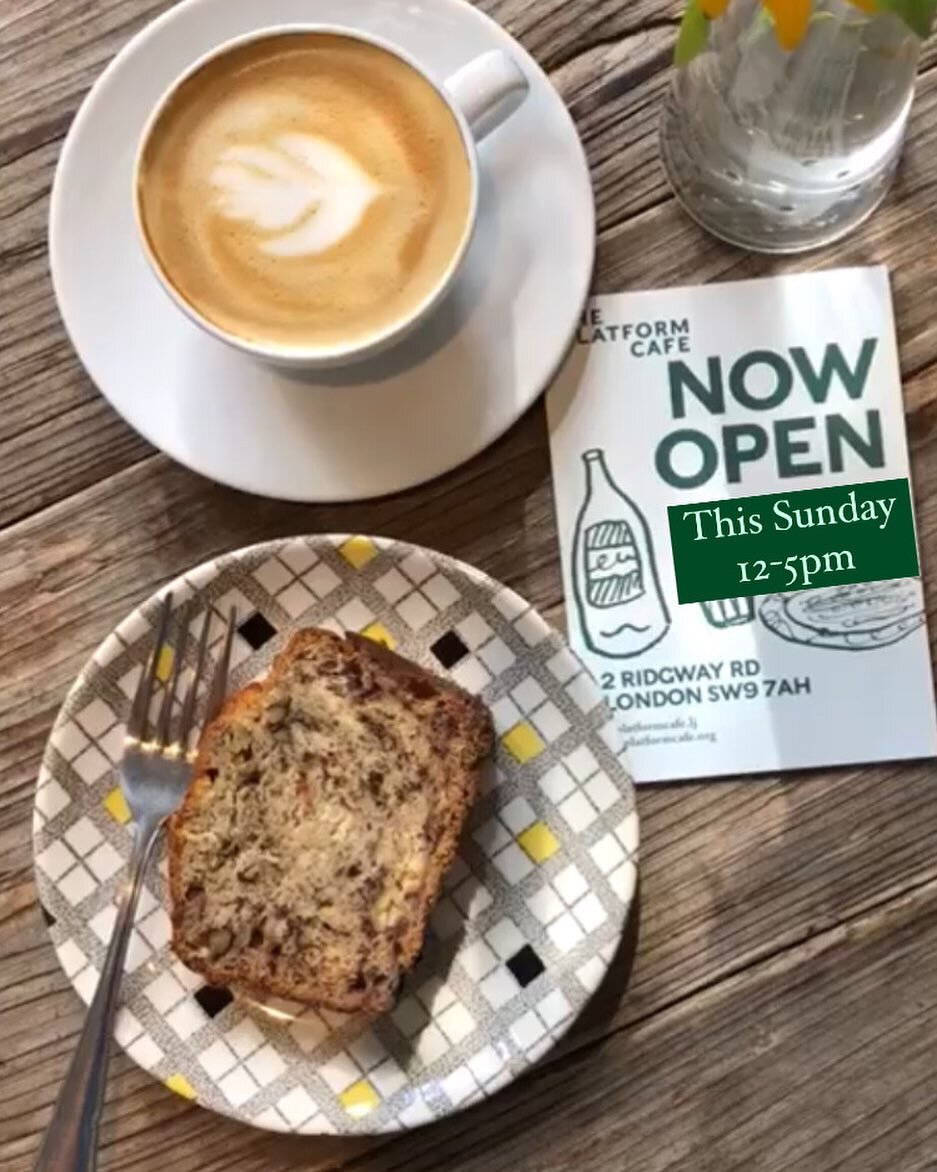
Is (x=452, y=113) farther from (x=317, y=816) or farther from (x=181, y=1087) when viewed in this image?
(x=181, y=1087)

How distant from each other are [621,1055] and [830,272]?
21.1 inches

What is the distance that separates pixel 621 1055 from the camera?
93 centimetres

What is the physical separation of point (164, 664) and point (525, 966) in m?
0.29

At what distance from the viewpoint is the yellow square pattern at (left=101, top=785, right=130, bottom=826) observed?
883mm

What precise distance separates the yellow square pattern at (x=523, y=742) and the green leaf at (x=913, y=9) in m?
0.45

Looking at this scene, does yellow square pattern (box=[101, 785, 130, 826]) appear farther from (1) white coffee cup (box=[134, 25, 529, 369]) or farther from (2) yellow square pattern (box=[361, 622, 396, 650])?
(1) white coffee cup (box=[134, 25, 529, 369])

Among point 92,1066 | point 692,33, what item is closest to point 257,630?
point 92,1066

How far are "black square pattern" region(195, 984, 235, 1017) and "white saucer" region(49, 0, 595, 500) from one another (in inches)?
12.2

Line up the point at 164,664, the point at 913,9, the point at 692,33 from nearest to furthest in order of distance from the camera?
the point at 913,9 → the point at 692,33 → the point at 164,664

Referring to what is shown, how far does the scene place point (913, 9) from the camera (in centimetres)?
64

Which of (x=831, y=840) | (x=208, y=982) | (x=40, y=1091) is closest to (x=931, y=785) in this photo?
(x=831, y=840)

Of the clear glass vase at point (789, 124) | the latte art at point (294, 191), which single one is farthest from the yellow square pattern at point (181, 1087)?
the clear glass vase at point (789, 124)

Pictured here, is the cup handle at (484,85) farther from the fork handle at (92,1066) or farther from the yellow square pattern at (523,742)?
the fork handle at (92,1066)

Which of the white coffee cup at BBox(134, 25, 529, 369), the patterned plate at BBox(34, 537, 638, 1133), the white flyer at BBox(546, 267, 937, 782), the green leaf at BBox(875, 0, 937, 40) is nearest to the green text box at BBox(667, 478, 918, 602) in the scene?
the white flyer at BBox(546, 267, 937, 782)
